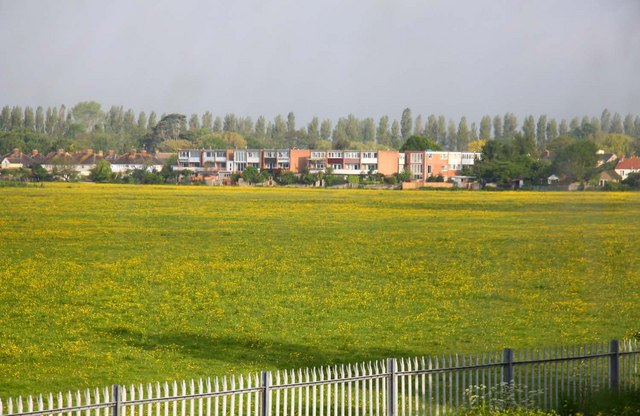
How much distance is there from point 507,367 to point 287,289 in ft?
64.4

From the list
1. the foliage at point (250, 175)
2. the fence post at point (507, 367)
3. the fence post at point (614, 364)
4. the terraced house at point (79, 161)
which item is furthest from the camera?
the foliage at point (250, 175)

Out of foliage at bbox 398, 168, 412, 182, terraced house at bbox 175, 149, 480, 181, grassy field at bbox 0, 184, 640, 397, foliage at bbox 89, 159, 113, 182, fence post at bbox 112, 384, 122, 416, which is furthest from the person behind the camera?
foliage at bbox 398, 168, 412, 182

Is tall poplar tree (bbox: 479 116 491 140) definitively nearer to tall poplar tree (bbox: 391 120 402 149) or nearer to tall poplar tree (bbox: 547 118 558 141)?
tall poplar tree (bbox: 391 120 402 149)

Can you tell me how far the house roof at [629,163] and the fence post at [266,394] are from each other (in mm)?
40213

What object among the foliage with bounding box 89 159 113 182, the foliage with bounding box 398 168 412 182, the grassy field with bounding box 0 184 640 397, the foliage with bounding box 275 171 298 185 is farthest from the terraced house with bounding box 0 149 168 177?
the foliage with bounding box 398 168 412 182

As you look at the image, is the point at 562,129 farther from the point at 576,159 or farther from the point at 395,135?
the point at 395,135

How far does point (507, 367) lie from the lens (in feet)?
41.8

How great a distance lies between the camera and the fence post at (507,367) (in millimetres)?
12680

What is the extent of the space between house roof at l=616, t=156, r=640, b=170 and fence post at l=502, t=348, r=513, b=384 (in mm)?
37530

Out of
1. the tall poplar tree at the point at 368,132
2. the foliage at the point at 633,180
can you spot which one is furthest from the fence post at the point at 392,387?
the tall poplar tree at the point at 368,132

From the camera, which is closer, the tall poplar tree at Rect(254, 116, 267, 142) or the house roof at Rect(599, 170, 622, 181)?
the house roof at Rect(599, 170, 622, 181)

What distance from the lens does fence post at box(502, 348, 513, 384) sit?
41.6 ft

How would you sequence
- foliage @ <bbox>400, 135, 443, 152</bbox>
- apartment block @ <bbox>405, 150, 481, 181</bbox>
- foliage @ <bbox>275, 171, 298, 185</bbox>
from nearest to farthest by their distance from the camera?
foliage @ <bbox>275, 171, 298, 185</bbox>, apartment block @ <bbox>405, 150, 481, 181</bbox>, foliage @ <bbox>400, 135, 443, 152</bbox>

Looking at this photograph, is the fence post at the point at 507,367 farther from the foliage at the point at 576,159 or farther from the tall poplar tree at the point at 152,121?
the tall poplar tree at the point at 152,121
